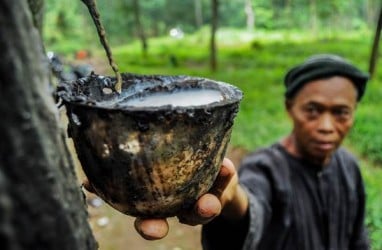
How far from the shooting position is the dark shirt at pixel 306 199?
314 cm

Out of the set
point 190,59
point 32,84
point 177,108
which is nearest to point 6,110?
point 32,84

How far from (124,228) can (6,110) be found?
5.59m

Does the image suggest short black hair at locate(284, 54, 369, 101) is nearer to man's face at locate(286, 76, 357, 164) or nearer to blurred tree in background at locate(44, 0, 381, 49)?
man's face at locate(286, 76, 357, 164)

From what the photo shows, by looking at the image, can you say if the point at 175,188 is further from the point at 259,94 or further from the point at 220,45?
the point at 220,45

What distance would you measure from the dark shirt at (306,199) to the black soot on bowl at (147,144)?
63.2 inches

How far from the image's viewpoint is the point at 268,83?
43.4ft

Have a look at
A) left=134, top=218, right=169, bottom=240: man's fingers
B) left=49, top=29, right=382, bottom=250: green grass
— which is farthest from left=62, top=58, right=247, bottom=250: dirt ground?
left=134, top=218, right=169, bottom=240: man's fingers

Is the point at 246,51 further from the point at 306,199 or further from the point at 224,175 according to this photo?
the point at 224,175

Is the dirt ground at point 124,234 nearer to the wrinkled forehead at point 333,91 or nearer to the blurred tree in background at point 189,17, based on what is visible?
the wrinkled forehead at point 333,91

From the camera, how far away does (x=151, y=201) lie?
1.21 meters

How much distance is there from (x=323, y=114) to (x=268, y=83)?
9.94m

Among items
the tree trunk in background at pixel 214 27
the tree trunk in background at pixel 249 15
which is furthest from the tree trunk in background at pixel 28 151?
the tree trunk in background at pixel 249 15

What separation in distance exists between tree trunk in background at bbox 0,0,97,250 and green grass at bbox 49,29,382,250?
15.6 feet

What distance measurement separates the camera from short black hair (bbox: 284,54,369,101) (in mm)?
3330
